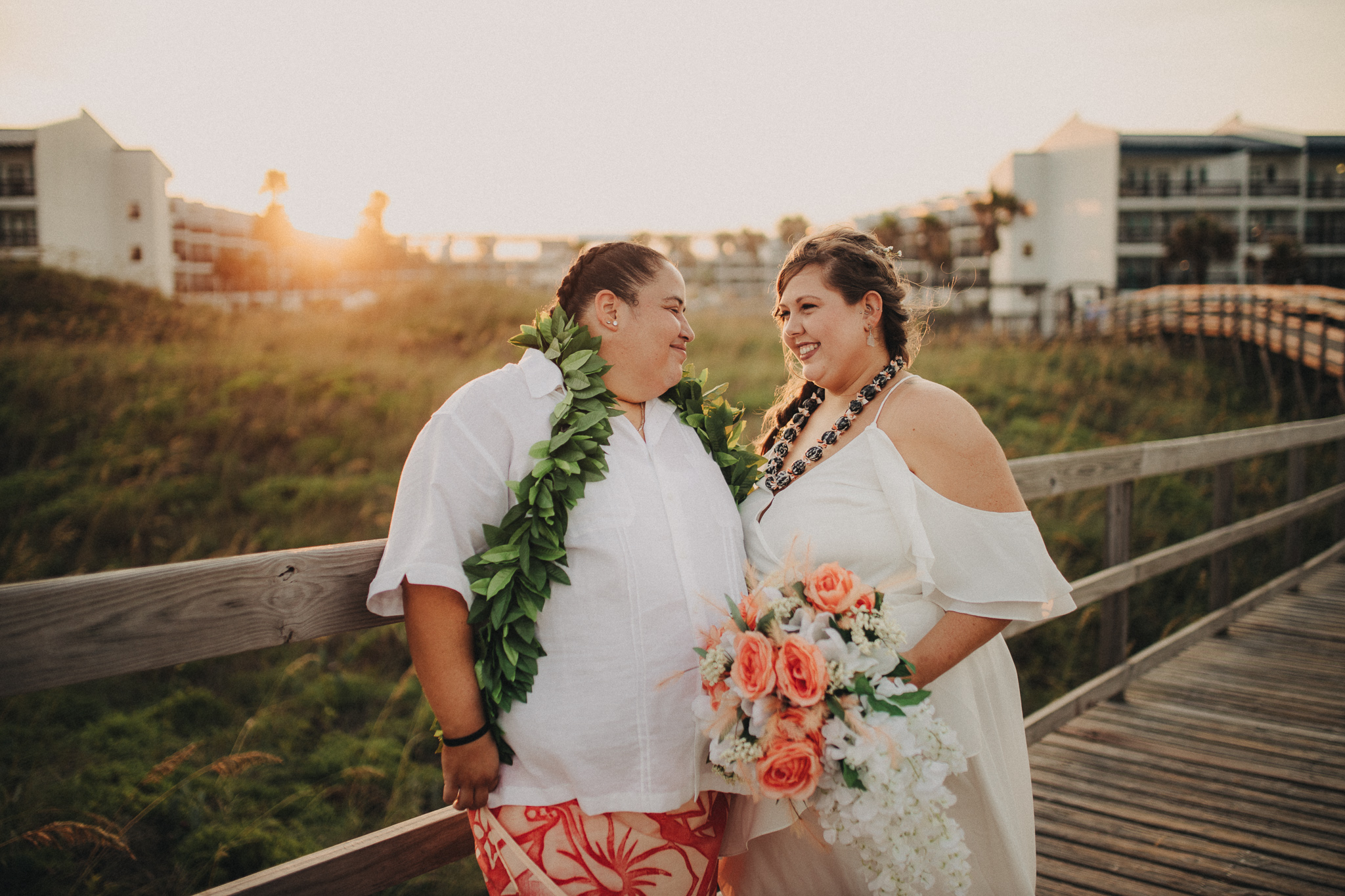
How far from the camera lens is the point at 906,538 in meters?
2.21

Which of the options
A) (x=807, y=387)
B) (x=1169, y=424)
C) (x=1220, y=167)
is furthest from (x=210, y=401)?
(x=1220, y=167)

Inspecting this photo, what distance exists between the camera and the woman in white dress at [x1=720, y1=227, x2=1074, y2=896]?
7.14ft

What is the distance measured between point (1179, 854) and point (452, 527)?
299 cm

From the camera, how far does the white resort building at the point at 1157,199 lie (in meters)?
50.0

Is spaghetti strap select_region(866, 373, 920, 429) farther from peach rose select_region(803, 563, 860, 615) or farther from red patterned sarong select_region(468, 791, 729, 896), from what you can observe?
red patterned sarong select_region(468, 791, 729, 896)

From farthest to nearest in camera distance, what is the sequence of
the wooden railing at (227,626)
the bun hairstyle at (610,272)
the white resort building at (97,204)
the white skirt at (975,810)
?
the white resort building at (97,204) → the white skirt at (975,810) → the bun hairstyle at (610,272) → the wooden railing at (227,626)

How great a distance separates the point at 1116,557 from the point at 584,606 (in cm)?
358

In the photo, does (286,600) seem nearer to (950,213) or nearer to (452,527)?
(452,527)

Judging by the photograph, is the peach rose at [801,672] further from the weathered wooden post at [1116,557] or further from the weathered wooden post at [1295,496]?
the weathered wooden post at [1295,496]

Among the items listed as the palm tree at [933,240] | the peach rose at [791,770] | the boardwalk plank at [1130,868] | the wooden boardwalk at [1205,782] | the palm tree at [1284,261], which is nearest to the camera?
the peach rose at [791,770]

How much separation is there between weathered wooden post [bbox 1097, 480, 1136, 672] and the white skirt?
2287 millimetres

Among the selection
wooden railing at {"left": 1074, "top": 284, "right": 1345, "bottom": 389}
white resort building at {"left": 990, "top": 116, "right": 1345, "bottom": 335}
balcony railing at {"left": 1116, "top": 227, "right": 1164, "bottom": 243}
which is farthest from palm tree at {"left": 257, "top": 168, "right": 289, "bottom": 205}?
balcony railing at {"left": 1116, "top": 227, "right": 1164, "bottom": 243}

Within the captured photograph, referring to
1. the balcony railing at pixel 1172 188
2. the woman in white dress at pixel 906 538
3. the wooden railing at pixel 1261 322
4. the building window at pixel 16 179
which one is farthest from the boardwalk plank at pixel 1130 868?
the balcony railing at pixel 1172 188

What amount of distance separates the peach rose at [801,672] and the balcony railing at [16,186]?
23.3 m
